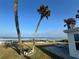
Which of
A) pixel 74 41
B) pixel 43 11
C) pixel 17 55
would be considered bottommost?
pixel 17 55

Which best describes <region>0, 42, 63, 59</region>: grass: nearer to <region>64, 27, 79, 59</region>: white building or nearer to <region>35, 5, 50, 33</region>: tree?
<region>64, 27, 79, 59</region>: white building

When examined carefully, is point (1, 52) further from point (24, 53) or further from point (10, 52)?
point (24, 53)

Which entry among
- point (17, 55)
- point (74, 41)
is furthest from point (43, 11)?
point (74, 41)

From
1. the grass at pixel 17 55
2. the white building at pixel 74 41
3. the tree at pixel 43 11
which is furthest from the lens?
the tree at pixel 43 11

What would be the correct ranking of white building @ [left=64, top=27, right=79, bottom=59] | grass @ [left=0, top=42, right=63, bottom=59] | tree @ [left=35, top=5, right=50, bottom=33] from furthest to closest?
tree @ [left=35, top=5, right=50, bottom=33] < grass @ [left=0, top=42, right=63, bottom=59] < white building @ [left=64, top=27, right=79, bottom=59]

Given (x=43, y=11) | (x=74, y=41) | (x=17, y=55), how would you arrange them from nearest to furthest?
(x=74, y=41), (x=17, y=55), (x=43, y=11)

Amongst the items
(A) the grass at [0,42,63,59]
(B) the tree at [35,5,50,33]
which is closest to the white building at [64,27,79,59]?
(A) the grass at [0,42,63,59]

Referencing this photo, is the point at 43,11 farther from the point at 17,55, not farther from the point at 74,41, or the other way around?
the point at 74,41

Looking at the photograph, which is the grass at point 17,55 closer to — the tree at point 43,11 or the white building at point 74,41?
the white building at point 74,41

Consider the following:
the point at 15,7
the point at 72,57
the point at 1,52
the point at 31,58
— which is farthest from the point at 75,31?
the point at 1,52

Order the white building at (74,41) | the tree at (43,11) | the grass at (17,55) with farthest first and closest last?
the tree at (43,11) < the grass at (17,55) < the white building at (74,41)

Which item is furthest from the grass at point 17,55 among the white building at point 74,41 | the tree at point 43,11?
the tree at point 43,11

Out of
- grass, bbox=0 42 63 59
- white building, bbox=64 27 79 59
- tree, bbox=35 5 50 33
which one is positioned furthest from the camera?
tree, bbox=35 5 50 33

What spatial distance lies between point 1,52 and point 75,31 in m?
10.2
